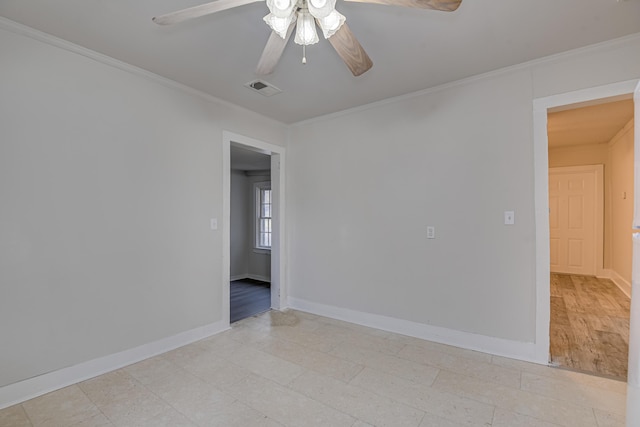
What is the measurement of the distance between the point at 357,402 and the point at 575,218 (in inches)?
250

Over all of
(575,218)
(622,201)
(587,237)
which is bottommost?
(587,237)

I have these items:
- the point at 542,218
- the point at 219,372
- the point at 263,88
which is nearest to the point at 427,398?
the point at 219,372

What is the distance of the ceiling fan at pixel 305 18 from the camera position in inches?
51.8

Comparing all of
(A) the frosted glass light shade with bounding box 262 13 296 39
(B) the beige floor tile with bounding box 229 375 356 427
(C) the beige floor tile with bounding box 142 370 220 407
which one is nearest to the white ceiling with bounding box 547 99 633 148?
(A) the frosted glass light shade with bounding box 262 13 296 39

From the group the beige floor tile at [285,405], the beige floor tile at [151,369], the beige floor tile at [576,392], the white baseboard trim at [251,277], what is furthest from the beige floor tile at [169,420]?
the white baseboard trim at [251,277]

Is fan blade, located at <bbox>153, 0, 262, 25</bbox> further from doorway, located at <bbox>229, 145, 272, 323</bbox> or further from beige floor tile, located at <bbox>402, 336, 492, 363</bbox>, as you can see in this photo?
doorway, located at <bbox>229, 145, 272, 323</bbox>

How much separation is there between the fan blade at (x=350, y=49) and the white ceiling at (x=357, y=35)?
369 mm

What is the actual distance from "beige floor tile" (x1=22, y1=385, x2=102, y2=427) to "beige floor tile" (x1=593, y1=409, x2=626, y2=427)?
122 inches

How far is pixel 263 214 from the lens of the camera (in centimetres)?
653

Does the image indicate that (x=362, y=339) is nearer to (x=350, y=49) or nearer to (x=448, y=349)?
(x=448, y=349)

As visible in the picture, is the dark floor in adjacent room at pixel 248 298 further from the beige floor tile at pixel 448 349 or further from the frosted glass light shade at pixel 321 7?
the frosted glass light shade at pixel 321 7

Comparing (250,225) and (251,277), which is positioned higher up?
(250,225)

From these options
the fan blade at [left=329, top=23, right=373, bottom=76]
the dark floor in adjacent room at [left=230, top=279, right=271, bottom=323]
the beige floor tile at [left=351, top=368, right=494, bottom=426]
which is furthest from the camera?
the dark floor in adjacent room at [left=230, top=279, right=271, bottom=323]

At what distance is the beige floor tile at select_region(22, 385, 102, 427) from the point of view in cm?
184
